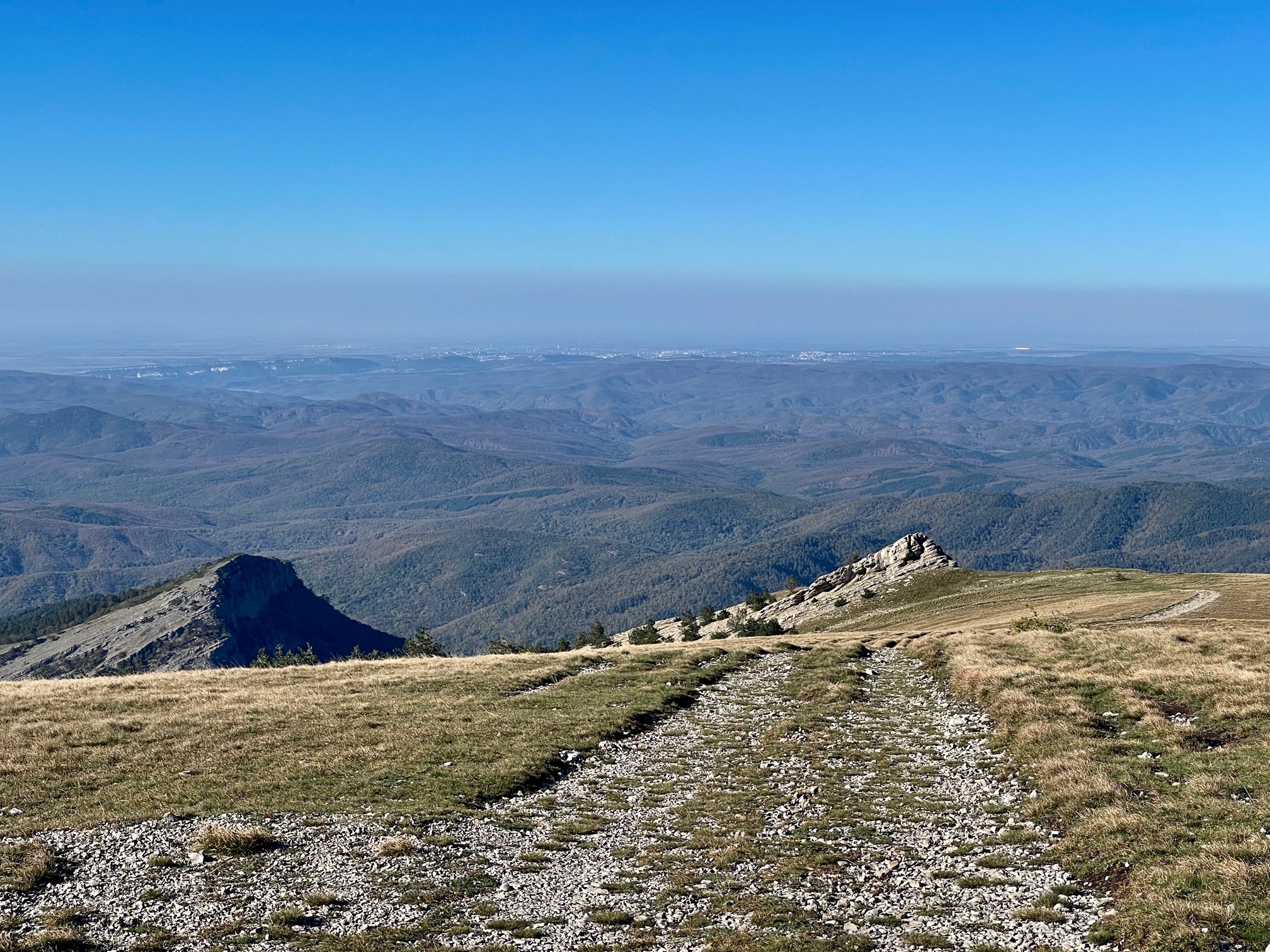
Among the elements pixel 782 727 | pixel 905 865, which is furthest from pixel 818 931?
pixel 782 727

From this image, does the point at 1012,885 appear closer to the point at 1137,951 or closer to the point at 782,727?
the point at 1137,951

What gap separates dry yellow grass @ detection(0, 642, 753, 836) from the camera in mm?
23016

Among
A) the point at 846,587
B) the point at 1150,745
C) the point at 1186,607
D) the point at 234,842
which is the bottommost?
the point at 846,587


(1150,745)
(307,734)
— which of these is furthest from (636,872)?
(307,734)

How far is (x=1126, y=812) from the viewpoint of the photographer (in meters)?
18.8

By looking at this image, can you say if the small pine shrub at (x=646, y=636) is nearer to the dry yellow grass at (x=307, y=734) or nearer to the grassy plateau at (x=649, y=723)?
→ the grassy plateau at (x=649, y=723)

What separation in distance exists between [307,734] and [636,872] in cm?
1568

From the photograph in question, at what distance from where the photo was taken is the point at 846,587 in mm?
94875

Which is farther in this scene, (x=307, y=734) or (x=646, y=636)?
(x=646, y=636)

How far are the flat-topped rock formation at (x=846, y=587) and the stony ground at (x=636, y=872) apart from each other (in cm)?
5851

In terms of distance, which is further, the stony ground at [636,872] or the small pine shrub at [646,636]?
the small pine shrub at [646,636]

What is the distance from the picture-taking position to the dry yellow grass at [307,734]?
75.5 ft

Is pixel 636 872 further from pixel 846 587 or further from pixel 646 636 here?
pixel 846 587

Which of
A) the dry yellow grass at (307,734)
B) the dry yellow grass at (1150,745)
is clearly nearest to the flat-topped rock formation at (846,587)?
the dry yellow grass at (1150,745)
